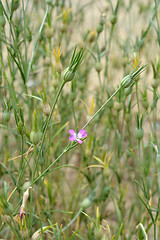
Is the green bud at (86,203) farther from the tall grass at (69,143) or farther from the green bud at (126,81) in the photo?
the green bud at (126,81)

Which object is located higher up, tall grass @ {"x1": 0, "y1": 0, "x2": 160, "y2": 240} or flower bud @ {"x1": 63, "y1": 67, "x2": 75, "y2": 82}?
flower bud @ {"x1": 63, "y1": 67, "x2": 75, "y2": 82}

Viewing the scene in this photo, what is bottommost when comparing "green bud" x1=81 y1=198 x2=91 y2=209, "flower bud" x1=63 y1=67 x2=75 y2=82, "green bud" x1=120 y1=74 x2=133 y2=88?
"green bud" x1=81 y1=198 x2=91 y2=209

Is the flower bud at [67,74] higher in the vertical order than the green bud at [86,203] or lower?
higher

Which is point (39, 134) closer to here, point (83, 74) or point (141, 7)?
point (83, 74)

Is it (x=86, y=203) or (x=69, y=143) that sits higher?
(x=69, y=143)

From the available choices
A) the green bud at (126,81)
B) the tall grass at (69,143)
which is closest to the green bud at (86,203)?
A: the tall grass at (69,143)

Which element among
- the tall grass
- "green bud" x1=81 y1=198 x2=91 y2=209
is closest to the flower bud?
the tall grass

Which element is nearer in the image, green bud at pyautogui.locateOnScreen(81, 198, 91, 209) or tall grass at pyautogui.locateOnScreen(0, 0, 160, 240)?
tall grass at pyautogui.locateOnScreen(0, 0, 160, 240)

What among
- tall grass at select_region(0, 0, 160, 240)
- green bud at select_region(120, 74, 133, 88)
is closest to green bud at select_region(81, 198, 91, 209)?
tall grass at select_region(0, 0, 160, 240)

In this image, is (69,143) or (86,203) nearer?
(69,143)

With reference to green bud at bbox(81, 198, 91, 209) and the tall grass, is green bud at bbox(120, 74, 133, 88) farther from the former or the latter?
green bud at bbox(81, 198, 91, 209)

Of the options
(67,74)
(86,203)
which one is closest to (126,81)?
(67,74)

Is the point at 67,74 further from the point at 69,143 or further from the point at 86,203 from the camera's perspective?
the point at 86,203

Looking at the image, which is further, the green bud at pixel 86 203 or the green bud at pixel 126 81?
the green bud at pixel 86 203
